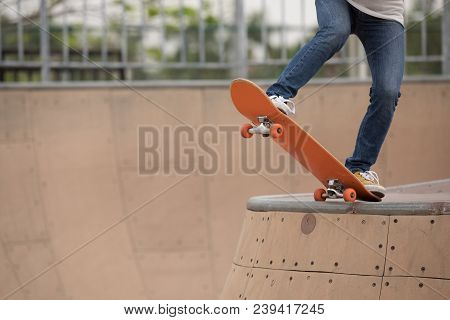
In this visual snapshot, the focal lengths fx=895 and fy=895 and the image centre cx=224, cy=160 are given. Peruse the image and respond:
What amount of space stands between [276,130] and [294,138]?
6.9 inches

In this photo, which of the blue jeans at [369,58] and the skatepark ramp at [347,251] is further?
the blue jeans at [369,58]

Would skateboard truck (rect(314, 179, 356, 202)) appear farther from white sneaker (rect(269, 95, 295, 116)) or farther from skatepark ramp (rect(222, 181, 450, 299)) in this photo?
white sneaker (rect(269, 95, 295, 116))

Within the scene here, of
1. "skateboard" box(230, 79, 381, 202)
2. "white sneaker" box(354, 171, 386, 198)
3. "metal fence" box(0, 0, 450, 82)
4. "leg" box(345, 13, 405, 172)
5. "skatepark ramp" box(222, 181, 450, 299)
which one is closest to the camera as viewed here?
"skatepark ramp" box(222, 181, 450, 299)

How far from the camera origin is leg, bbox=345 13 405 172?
4.92m

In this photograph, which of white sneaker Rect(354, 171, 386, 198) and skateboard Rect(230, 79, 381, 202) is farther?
white sneaker Rect(354, 171, 386, 198)

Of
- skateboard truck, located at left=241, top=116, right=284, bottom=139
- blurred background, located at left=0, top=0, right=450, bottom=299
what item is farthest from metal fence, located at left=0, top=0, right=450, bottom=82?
skateboard truck, located at left=241, top=116, right=284, bottom=139

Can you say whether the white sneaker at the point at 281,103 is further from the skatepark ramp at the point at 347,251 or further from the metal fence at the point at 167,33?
the metal fence at the point at 167,33

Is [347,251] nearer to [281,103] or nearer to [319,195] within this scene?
[319,195]

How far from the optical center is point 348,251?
464 centimetres

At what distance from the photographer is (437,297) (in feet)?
13.9

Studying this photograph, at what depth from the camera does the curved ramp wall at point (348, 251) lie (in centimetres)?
434

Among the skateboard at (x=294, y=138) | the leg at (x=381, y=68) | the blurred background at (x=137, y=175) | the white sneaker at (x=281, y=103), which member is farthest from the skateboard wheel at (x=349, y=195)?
the blurred background at (x=137, y=175)

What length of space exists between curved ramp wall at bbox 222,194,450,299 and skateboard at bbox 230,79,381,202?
156 millimetres

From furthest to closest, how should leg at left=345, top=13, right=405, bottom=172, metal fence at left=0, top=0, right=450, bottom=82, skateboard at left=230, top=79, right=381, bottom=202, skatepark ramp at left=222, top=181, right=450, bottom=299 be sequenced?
metal fence at left=0, top=0, right=450, bottom=82, leg at left=345, top=13, right=405, bottom=172, skateboard at left=230, top=79, right=381, bottom=202, skatepark ramp at left=222, top=181, right=450, bottom=299
